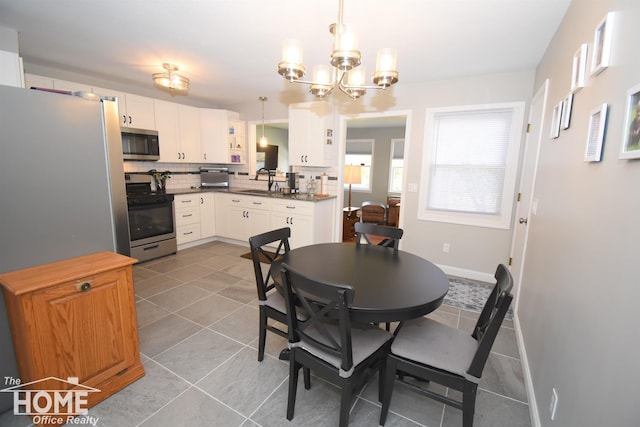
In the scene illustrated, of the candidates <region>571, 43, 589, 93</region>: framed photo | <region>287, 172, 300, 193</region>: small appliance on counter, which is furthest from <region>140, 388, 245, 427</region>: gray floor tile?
<region>287, 172, 300, 193</region>: small appliance on counter

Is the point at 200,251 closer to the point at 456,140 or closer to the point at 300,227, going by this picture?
the point at 300,227

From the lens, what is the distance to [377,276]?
1724mm

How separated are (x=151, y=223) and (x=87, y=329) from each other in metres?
2.74

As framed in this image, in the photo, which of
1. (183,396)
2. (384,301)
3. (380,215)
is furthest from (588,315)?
(380,215)

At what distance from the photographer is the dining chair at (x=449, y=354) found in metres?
1.29

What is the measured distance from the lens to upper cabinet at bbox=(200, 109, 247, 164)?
16.3 ft

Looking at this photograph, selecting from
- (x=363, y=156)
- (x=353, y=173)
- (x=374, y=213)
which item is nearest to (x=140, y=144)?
(x=353, y=173)

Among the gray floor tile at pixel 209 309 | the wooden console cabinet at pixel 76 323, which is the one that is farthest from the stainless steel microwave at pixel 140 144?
the wooden console cabinet at pixel 76 323

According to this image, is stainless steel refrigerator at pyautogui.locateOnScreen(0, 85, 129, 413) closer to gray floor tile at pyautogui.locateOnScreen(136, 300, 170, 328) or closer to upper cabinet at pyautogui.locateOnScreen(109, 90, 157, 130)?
gray floor tile at pyautogui.locateOnScreen(136, 300, 170, 328)

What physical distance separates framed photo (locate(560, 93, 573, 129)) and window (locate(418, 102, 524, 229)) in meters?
1.63

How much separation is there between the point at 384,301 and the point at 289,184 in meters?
3.65

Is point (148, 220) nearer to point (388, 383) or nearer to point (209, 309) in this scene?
point (209, 309)

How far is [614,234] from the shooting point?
3.31 ft

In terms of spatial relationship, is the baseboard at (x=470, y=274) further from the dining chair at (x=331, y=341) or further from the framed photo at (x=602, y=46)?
the framed photo at (x=602, y=46)
